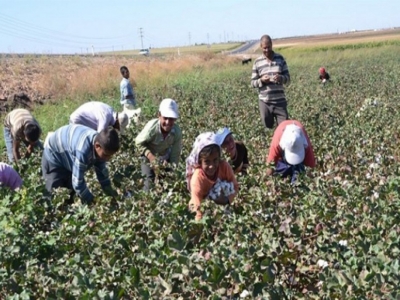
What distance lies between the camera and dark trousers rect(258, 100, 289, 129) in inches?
313

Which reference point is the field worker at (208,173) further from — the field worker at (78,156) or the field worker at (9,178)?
the field worker at (9,178)

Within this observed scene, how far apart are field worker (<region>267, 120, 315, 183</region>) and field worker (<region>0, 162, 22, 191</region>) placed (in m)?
1.94

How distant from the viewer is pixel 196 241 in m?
3.70

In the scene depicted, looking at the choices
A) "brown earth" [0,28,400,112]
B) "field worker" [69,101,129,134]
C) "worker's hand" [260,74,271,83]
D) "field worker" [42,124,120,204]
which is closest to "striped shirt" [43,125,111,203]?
"field worker" [42,124,120,204]

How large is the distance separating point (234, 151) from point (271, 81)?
2.87 metres

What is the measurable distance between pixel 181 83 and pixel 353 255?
19108 millimetres

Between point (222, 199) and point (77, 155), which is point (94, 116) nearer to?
point (77, 155)

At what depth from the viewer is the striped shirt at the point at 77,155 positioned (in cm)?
461

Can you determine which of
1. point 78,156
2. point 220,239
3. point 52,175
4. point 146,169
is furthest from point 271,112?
point 220,239

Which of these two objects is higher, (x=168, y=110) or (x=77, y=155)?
(x=168, y=110)

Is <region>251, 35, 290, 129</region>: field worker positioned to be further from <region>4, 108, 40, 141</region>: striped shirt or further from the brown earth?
the brown earth

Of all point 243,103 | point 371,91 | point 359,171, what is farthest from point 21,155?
point 371,91

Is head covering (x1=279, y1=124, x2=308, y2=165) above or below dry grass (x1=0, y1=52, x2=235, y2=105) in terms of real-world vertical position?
above

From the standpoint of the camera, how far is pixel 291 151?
525 cm
